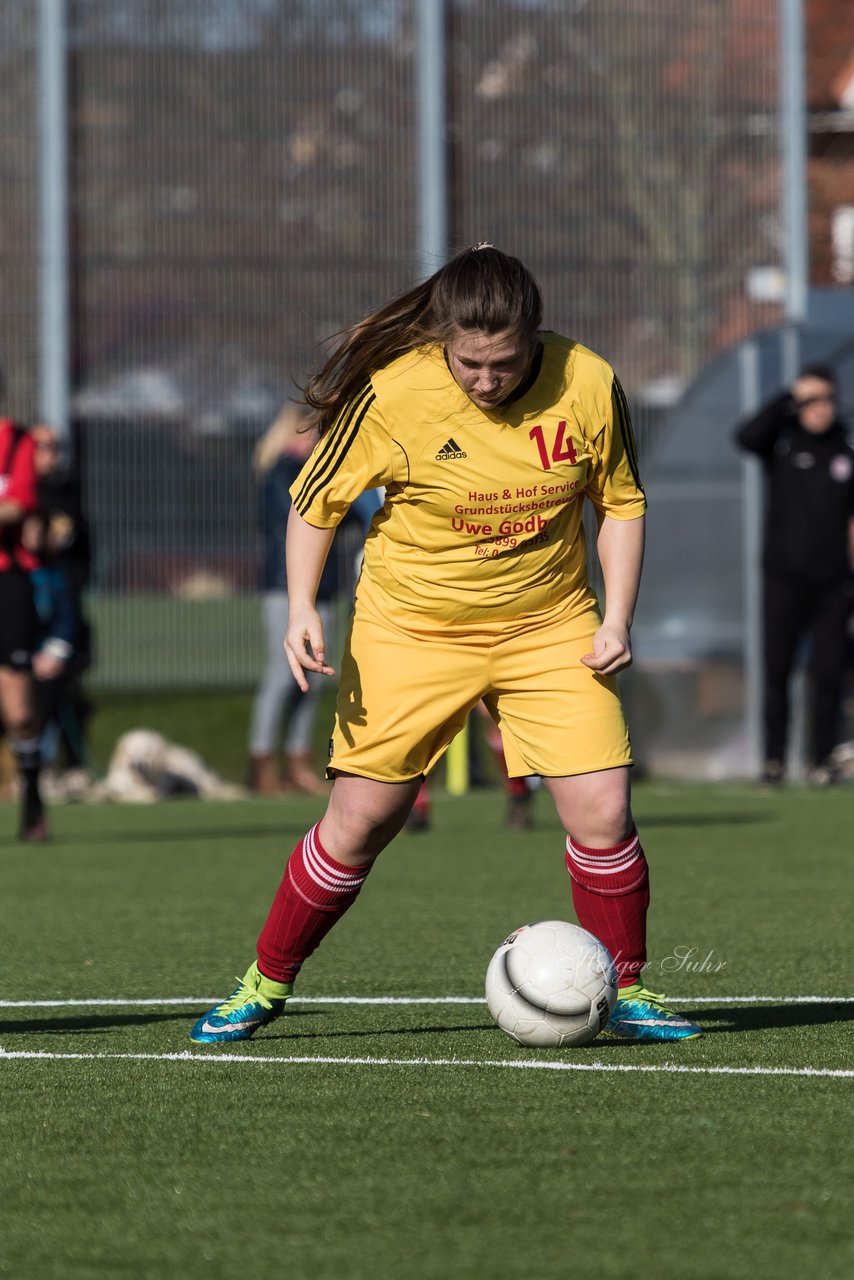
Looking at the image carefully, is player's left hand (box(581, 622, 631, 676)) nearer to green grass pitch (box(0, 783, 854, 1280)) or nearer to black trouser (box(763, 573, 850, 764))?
green grass pitch (box(0, 783, 854, 1280))

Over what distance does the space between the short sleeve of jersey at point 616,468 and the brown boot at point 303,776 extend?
8.65 m

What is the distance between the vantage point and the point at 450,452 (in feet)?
16.1

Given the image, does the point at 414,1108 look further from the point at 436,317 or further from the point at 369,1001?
the point at 436,317

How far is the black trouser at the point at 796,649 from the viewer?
13.4m

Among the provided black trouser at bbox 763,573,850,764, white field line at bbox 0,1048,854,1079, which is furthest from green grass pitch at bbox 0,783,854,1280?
black trouser at bbox 763,573,850,764

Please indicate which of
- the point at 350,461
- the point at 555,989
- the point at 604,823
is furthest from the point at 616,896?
the point at 350,461

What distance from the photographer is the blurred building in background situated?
1764 centimetres

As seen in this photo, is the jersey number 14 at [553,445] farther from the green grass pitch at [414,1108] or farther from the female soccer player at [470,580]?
the green grass pitch at [414,1108]

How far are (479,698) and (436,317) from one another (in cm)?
82

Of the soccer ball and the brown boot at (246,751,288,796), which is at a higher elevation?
the soccer ball

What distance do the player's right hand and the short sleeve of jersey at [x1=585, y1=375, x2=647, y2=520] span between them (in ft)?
2.19

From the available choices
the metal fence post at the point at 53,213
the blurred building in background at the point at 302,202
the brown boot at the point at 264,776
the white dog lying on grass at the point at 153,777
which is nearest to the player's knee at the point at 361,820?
the brown boot at the point at 264,776

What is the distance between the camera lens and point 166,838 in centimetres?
1148

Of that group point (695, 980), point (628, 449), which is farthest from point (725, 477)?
point (628, 449)
